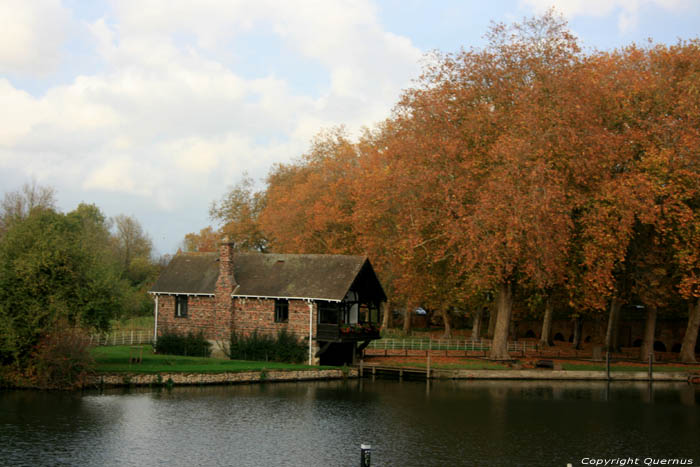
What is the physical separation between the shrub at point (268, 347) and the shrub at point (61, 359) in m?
11.8

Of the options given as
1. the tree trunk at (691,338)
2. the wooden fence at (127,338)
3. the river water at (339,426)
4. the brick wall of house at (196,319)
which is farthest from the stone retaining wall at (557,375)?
the wooden fence at (127,338)

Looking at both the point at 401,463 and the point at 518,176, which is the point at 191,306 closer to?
the point at 518,176

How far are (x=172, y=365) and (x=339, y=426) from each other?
49.2ft

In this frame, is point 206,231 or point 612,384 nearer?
point 612,384

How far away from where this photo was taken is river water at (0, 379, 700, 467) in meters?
23.2

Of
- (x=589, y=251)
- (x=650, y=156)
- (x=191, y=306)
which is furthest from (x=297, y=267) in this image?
(x=650, y=156)

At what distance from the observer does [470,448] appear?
24.9m

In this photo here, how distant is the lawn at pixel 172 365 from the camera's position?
37031mm

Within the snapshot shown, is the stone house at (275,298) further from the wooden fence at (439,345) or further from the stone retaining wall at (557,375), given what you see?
the wooden fence at (439,345)

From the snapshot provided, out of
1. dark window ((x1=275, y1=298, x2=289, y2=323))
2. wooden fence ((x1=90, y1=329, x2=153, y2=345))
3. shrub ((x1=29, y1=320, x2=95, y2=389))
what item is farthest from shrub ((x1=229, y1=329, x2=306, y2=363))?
shrub ((x1=29, y1=320, x2=95, y2=389))

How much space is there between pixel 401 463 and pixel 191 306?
27.3 metres

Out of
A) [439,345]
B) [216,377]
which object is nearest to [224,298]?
[216,377]

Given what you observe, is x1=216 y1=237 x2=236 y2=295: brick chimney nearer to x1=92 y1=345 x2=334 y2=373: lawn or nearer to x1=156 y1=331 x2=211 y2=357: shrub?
x1=156 y1=331 x2=211 y2=357: shrub

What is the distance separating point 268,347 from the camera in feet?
145
